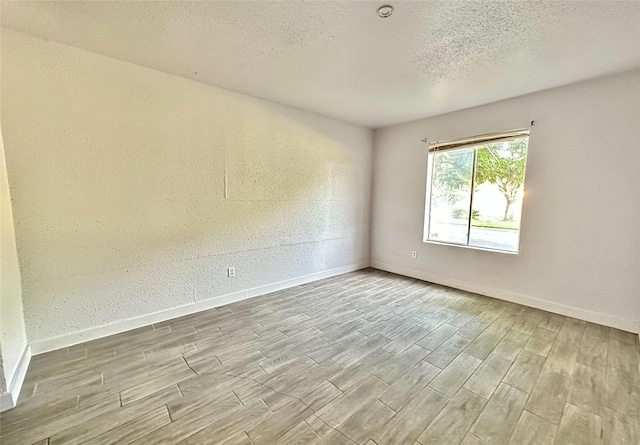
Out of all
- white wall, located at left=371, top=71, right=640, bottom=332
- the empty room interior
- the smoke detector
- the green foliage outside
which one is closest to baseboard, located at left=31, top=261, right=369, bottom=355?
the empty room interior

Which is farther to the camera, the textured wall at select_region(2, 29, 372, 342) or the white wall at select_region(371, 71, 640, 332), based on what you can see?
the white wall at select_region(371, 71, 640, 332)

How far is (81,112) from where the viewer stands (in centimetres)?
224

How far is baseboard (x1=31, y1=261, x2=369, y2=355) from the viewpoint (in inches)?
86.5

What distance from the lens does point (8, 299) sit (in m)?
1.81

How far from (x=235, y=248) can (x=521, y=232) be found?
3480mm

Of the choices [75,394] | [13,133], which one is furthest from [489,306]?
[13,133]

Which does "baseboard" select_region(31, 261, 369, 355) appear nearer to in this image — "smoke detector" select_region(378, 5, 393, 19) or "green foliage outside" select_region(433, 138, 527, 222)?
"green foliage outside" select_region(433, 138, 527, 222)

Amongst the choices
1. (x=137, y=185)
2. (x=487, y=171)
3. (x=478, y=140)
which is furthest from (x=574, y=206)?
(x=137, y=185)

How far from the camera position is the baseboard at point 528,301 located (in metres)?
2.66

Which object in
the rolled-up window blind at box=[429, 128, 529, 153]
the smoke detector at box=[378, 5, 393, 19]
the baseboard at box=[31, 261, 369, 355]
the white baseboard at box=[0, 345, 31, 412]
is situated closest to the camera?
the white baseboard at box=[0, 345, 31, 412]

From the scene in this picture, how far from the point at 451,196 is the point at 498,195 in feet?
2.07

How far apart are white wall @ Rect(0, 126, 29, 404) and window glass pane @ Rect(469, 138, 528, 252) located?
4.64m

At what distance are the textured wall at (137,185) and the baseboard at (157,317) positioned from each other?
0.05m

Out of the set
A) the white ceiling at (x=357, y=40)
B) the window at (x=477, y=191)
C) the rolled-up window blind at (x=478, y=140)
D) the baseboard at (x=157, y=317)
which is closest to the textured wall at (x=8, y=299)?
the baseboard at (x=157, y=317)
